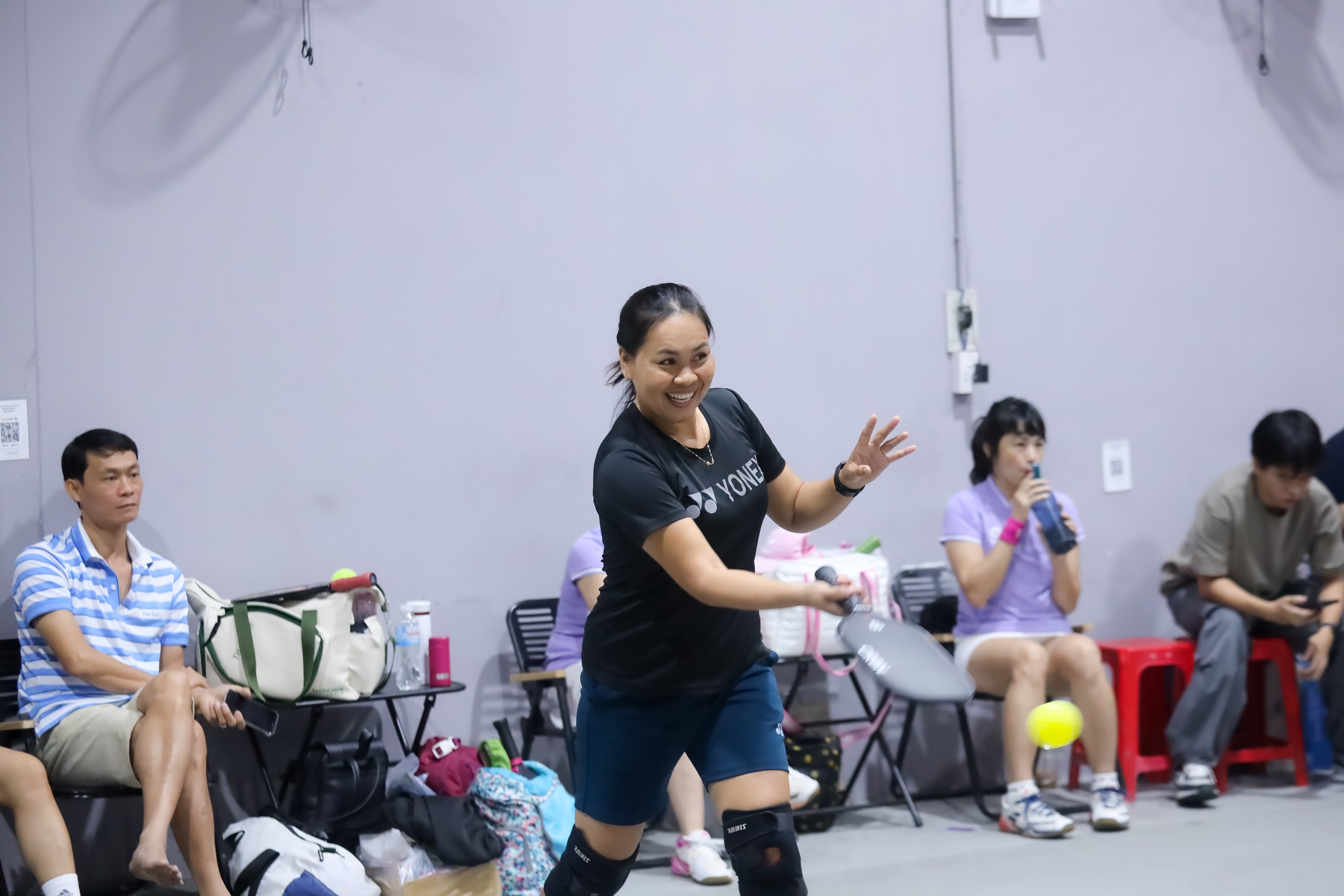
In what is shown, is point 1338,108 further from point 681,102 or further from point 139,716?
point 139,716

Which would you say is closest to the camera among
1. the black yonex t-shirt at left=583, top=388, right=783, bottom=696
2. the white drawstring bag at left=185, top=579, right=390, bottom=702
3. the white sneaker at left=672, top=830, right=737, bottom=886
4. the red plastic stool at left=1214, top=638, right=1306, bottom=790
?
the black yonex t-shirt at left=583, top=388, right=783, bottom=696

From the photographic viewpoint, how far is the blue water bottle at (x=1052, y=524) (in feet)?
14.8

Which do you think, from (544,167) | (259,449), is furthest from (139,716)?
(544,167)

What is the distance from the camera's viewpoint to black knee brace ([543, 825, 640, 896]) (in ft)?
8.51

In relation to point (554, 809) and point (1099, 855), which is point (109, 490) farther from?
point (1099, 855)

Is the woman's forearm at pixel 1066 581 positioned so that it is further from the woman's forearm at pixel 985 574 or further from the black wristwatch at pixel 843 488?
the black wristwatch at pixel 843 488

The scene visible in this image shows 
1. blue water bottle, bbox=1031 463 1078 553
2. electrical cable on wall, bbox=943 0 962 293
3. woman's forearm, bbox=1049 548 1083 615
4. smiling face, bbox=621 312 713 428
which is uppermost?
electrical cable on wall, bbox=943 0 962 293

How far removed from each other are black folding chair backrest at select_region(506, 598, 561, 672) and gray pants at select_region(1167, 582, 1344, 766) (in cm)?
236

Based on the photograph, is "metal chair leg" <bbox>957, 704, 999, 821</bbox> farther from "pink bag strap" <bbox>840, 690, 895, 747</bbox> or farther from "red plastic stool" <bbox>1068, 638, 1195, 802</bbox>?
"red plastic stool" <bbox>1068, 638, 1195, 802</bbox>

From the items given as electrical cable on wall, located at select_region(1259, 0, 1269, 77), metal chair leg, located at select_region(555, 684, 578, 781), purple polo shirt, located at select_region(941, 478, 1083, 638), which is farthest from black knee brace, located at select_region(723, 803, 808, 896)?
electrical cable on wall, located at select_region(1259, 0, 1269, 77)

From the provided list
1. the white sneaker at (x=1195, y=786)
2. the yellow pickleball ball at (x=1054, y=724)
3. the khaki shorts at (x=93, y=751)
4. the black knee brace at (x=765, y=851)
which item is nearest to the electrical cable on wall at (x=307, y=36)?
the khaki shorts at (x=93, y=751)

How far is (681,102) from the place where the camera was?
4.94m

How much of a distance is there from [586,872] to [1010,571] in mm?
2539

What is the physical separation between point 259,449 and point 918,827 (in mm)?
2693
